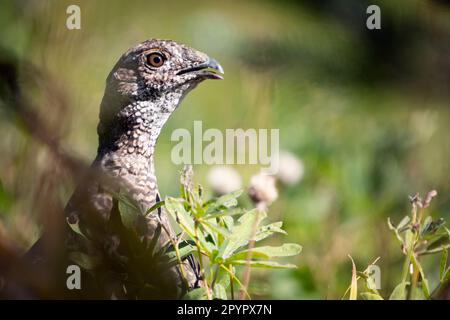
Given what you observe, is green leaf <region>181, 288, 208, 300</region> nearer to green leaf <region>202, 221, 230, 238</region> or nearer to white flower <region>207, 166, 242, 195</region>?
green leaf <region>202, 221, 230, 238</region>

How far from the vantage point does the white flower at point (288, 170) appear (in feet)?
14.6

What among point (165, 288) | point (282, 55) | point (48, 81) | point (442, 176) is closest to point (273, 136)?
point (442, 176)

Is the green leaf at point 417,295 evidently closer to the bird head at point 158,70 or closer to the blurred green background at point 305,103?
the blurred green background at point 305,103

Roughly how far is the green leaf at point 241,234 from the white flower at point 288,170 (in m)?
2.22

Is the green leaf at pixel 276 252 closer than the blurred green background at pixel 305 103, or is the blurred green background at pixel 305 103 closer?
the green leaf at pixel 276 252

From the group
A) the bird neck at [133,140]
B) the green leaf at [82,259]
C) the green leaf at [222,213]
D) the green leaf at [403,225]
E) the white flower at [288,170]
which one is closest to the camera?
the green leaf at [222,213]

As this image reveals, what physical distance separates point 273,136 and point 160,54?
69.4 inches

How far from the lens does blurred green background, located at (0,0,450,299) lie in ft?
7.51

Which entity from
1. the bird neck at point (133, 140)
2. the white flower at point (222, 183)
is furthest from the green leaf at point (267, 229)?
the white flower at point (222, 183)

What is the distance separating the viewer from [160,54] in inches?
133

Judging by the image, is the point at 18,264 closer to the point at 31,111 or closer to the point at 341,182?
the point at 31,111

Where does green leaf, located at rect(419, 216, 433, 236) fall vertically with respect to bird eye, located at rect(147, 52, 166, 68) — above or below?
below

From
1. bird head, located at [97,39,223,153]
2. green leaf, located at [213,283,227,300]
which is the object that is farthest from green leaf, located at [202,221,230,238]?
bird head, located at [97,39,223,153]

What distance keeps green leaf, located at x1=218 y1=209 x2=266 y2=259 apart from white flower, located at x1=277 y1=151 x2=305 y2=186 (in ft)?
7.30
